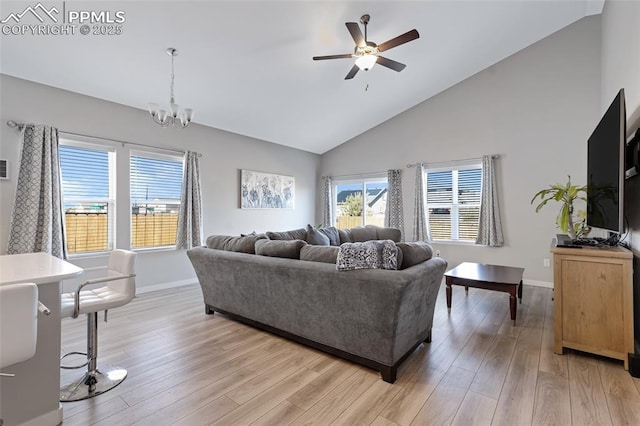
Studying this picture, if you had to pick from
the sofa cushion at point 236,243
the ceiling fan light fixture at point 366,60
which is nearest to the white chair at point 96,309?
the sofa cushion at point 236,243

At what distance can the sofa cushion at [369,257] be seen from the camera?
2179 mm

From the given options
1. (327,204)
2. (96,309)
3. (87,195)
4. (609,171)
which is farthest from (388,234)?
(87,195)

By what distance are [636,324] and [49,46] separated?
5.98m

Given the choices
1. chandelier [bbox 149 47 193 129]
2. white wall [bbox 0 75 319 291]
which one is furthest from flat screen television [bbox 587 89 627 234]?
white wall [bbox 0 75 319 291]

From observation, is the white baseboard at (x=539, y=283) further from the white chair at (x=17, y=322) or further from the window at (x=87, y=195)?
the window at (x=87, y=195)

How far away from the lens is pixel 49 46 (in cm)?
300

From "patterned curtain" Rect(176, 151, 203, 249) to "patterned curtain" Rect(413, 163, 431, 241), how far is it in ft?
13.3

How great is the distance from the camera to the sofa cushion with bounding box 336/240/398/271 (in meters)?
2.18

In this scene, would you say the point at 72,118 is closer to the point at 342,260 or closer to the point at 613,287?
the point at 342,260

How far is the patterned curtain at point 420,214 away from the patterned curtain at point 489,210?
99 centimetres

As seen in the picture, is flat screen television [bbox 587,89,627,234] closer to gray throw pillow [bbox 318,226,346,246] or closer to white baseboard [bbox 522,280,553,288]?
white baseboard [bbox 522,280,553,288]

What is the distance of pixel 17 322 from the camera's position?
3.92 ft

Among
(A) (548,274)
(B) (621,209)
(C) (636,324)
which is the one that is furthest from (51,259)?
(A) (548,274)

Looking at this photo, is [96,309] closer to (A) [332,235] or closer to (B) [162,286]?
(B) [162,286]
